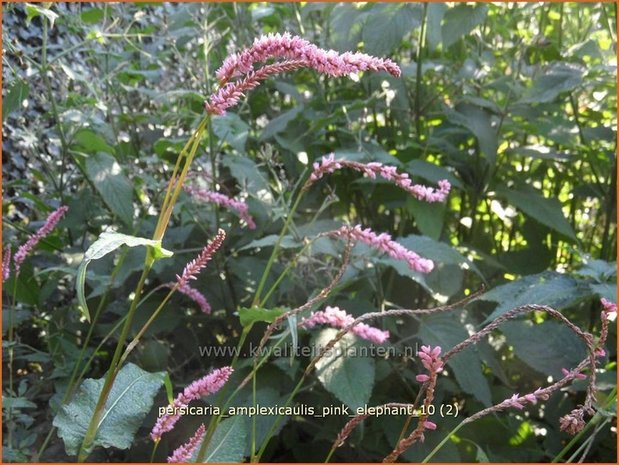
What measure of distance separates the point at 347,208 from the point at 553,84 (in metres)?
0.48

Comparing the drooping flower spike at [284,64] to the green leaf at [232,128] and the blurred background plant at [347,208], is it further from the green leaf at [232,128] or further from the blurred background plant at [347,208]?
the green leaf at [232,128]

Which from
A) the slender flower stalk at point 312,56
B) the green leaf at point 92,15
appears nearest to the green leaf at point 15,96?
the green leaf at point 92,15

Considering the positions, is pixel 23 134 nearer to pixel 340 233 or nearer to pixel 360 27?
pixel 360 27

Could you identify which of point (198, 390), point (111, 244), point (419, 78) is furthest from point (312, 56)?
point (419, 78)

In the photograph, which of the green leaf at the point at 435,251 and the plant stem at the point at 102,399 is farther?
the green leaf at the point at 435,251

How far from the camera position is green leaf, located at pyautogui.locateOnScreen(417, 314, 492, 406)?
3.75ft

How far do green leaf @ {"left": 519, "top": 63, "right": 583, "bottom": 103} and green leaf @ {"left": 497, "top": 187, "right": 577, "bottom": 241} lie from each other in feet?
0.62

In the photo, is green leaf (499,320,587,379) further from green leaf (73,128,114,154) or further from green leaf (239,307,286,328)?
green leaf (73,128,114,154)

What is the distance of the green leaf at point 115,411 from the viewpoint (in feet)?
2.18

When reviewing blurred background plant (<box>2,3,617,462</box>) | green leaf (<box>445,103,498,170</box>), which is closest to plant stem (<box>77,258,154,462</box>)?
blurred background plant (<box>2,3,617,462</box>)

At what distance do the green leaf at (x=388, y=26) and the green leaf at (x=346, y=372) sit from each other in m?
0.53

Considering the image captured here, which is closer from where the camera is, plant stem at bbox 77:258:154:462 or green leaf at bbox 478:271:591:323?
plant stem at bbox 77:258:154:462

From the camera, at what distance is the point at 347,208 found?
152 centimetres

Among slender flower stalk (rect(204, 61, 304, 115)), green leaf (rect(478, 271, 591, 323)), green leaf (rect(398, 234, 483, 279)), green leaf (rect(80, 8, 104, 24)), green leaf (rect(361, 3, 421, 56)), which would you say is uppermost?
green leaf (rect(80, 8, 104, 24))
